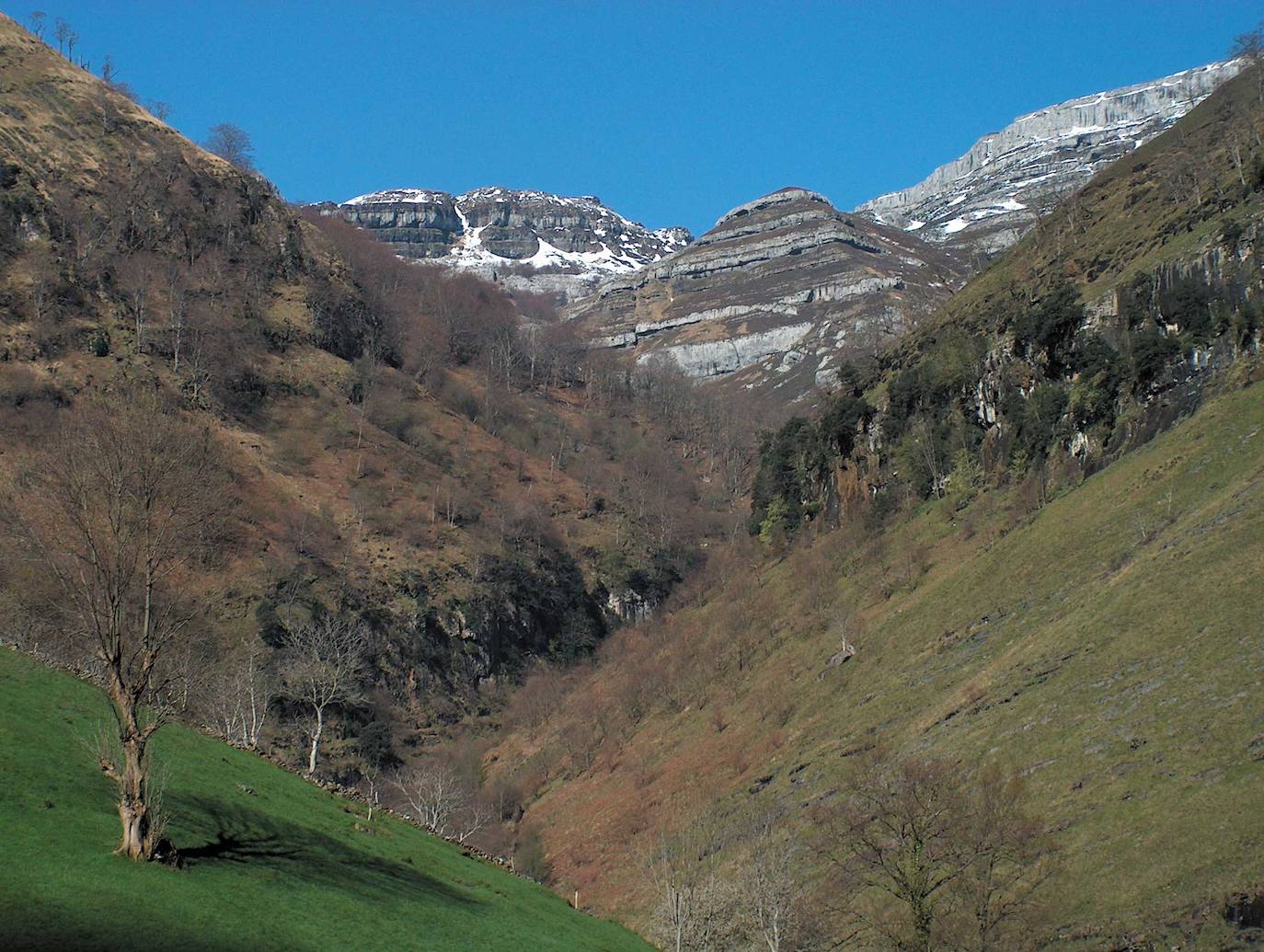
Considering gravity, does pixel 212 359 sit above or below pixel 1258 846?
above

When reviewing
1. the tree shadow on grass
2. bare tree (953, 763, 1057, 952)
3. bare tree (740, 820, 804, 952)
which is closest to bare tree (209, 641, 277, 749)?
the tree shadow on grass

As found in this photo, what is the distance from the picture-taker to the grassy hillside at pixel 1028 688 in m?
34.8

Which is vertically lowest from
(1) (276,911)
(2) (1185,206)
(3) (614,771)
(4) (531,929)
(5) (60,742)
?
(3) (614,771)

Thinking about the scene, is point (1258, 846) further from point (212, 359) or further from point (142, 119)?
point (142, 119)

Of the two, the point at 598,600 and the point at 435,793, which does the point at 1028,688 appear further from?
the point at 598,600

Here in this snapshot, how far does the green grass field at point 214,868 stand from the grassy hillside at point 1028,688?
1815cm

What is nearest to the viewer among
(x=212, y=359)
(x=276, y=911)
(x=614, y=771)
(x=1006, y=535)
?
(x=276, y=911)

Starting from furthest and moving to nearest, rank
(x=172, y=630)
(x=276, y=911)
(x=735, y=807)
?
(x=735, y=807), (x=172, y=630), (x=276, y=911)

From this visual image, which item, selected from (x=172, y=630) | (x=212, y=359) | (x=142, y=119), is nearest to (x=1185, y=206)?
(x=172, y=630)

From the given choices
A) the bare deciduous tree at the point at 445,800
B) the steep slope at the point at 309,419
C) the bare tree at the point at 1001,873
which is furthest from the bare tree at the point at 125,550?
the steep slope at the point at 309,419

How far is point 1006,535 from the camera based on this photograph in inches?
2776

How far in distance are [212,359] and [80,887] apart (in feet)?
349

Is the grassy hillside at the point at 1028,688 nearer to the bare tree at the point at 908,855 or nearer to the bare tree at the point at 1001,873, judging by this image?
the bare tree at the point at 1001,873

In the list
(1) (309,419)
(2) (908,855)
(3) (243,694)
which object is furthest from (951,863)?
(1) (309,419)
